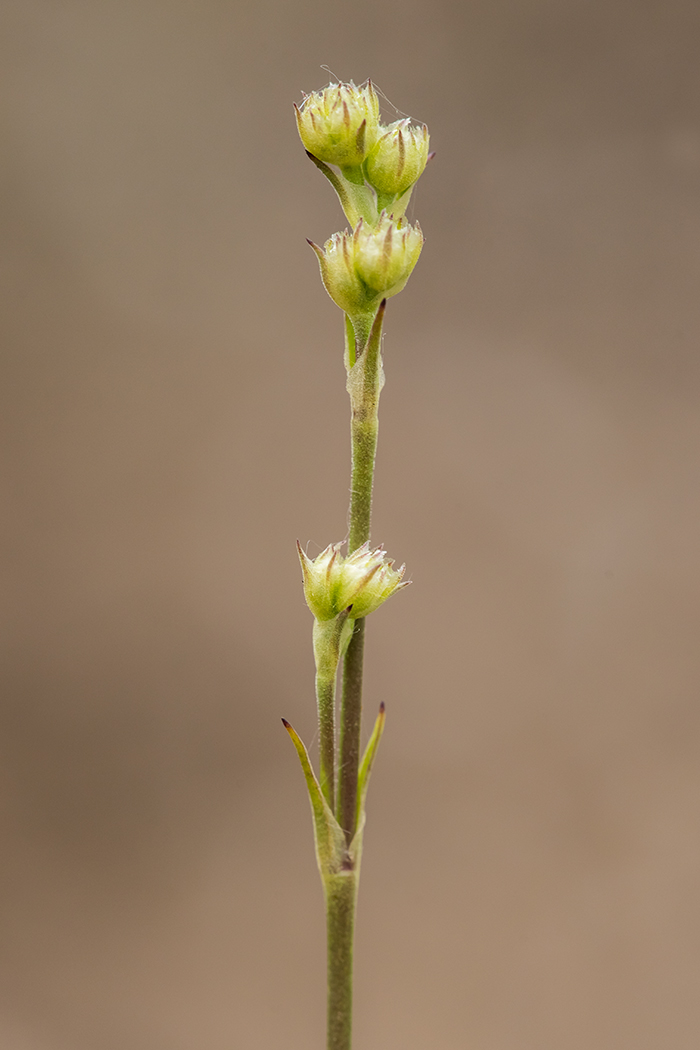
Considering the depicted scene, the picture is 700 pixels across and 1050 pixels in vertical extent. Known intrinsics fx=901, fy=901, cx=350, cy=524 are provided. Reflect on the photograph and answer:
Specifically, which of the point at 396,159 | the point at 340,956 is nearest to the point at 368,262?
the point at 396,159

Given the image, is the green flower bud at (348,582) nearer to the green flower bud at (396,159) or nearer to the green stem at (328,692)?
the green stem at (328,692)

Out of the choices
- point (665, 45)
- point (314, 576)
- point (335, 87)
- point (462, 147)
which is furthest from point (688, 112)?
point (314, 576)

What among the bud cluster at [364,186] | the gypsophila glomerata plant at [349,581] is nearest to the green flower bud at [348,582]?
the gypsophila glomerata plant at [349,581]

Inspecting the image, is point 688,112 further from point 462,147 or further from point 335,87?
point 335,87

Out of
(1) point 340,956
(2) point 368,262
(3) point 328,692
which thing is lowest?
(1) point 340,956

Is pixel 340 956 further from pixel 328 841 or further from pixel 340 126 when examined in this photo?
pixel 340 126
